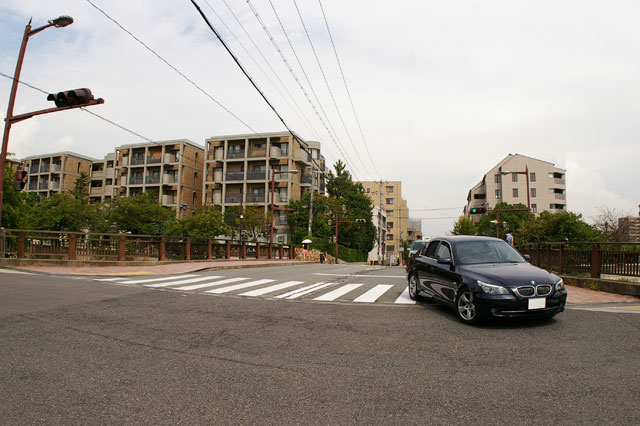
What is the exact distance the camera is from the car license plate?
6.01m

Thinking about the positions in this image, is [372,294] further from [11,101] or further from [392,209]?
[392,209]

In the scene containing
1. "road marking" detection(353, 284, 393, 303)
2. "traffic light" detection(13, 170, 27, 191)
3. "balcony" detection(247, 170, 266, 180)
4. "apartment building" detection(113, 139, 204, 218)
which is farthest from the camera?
"apartment building" detection(113, 139, 204, 218)

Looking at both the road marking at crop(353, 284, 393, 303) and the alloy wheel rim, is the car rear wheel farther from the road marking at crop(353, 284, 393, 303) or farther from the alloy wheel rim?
the alloy wheel rim

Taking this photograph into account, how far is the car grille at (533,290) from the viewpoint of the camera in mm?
6043

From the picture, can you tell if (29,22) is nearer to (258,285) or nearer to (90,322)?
(258,285)

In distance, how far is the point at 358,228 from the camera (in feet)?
195

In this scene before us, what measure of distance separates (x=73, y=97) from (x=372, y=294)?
10547mm

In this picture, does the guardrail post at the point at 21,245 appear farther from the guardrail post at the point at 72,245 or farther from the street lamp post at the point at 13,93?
the street lamp post at the point at 13,93

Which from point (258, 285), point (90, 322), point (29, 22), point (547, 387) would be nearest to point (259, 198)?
point (29, 22)

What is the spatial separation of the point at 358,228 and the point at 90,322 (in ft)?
177

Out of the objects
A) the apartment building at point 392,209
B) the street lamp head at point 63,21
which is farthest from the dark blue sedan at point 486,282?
the apartment building at point 392,209

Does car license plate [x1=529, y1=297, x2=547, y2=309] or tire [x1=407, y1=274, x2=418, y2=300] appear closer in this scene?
car license plate [x1=529, y1=297, x2=547, y2=309]

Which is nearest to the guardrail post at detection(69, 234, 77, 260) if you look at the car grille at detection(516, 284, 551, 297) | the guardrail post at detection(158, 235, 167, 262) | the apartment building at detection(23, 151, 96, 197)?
the guardrail post at detection(158, 235, 167, 262)

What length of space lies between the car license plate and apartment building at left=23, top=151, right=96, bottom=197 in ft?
237
